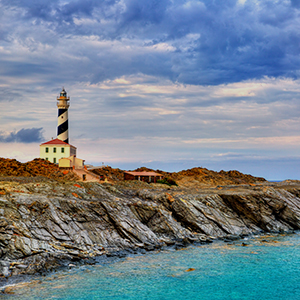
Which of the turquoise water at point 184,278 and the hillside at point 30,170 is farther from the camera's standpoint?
the hillside at point 30,170

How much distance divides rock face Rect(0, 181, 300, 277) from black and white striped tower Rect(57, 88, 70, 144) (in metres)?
37.2

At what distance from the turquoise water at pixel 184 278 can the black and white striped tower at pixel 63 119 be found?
188ft

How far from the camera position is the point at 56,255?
983 inches

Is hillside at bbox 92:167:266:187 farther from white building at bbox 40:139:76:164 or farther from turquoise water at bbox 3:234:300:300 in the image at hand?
turquoise water at bbox 3:234:300:300

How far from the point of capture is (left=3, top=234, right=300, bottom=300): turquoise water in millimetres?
20094

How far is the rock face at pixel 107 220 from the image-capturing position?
25203mm

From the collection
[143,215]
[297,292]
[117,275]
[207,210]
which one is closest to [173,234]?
[143,215]

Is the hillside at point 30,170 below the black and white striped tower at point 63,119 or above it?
below

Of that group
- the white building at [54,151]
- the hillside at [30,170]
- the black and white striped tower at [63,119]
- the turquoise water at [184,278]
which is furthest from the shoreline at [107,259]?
the black and white striped tower at [63,119]

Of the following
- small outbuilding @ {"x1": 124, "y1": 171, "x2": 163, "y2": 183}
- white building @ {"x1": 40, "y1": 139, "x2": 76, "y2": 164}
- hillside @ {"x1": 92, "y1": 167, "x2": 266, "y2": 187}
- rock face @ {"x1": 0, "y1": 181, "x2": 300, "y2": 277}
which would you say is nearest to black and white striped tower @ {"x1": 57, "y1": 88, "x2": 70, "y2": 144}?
white building @ {"x1": 40, "y1": 139, "x2": 76, "y2": 164}

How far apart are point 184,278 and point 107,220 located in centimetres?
1206

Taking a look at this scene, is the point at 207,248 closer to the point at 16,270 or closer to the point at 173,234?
the point at 173,234

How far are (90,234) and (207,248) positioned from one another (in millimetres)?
11884

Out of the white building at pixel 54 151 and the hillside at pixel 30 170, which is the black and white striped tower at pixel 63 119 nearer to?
the white building at pixel 54 151
